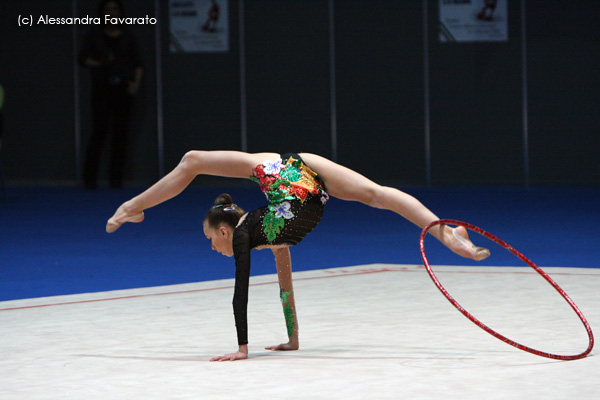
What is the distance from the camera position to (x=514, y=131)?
1689 centimetres

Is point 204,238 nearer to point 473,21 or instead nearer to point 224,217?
point 224,217

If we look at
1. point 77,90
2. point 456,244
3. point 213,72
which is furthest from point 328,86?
point 456,244

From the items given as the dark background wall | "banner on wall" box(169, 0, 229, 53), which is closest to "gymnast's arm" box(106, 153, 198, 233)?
the dark background wall

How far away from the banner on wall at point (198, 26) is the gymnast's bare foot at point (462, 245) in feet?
45.6

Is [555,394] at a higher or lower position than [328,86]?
lower

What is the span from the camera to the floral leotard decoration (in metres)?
5.12

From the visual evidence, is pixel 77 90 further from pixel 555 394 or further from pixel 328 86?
pixel 555 394

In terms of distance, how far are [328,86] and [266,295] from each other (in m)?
10.8

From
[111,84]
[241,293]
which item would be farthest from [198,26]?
[241,293]

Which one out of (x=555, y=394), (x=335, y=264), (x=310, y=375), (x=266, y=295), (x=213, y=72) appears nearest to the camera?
(x=555, y=394)

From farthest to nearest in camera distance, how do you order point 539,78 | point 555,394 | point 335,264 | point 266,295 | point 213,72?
point 213,72
point 539,78
point 335,264
point 266,295
point 555,394

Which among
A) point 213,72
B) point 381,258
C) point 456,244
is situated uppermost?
point 213,72

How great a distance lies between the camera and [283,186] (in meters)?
5.14

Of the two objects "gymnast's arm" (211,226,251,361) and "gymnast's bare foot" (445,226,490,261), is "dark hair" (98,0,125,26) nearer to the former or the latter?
"gymnast's arm" (211,226,251,361)
